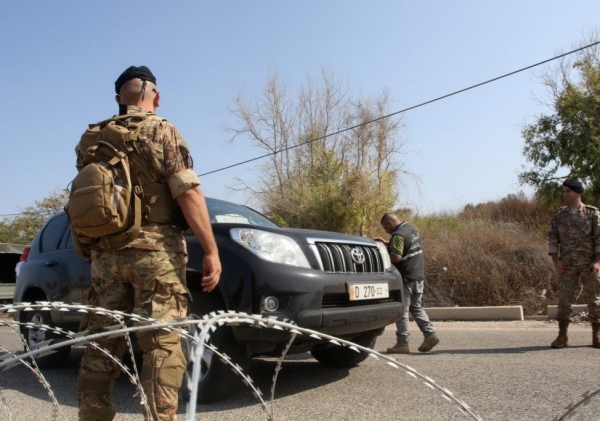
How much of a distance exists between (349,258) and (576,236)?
10.3 ft

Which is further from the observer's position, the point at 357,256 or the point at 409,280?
the point at 409,280

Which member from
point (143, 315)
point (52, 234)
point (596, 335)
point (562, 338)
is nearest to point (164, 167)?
point (143, 315)

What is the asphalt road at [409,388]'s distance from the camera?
354cm

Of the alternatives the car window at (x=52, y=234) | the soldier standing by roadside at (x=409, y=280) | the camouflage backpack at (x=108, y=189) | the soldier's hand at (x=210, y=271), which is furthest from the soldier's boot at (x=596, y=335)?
the car window at (x=52, y=234)

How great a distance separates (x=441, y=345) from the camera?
6.32 metres

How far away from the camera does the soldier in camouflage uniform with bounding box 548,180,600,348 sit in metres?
5.75

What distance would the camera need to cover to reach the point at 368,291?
416 centimetres

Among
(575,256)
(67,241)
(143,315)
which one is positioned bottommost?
(143,315)

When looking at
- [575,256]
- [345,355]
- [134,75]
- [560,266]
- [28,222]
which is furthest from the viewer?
[28,222]

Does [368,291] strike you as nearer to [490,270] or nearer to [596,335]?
[596,335]

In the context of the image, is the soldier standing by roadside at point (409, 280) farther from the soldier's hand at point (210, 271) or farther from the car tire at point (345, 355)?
the soldier's hand at point (210, 271)

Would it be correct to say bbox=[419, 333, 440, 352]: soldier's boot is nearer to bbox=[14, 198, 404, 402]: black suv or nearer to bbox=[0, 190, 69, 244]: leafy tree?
bbox=[14, 198, 404, 402]: black suv

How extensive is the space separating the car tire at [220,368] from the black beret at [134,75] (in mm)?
1658

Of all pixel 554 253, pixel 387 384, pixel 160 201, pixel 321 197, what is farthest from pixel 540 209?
pixel 160 201
